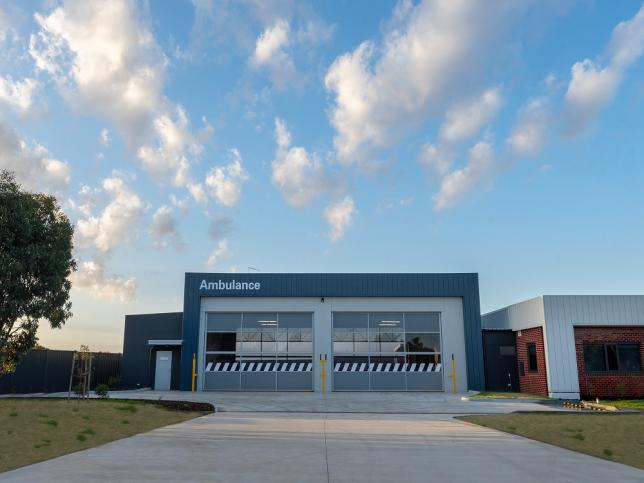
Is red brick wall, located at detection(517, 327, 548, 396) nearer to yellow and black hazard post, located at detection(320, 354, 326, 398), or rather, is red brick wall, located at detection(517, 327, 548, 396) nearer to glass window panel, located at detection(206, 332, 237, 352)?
yellow and black hazard post, located at detection(320, 354, 326, 398)

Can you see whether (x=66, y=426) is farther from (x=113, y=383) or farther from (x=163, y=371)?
(x=113, y=383)

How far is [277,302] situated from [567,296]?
12.6 meters

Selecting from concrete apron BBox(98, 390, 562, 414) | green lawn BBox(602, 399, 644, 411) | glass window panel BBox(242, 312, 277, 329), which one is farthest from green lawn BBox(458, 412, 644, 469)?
glass window panel BBox(242, 312, 277, 329)

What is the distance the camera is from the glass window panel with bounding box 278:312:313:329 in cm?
2670

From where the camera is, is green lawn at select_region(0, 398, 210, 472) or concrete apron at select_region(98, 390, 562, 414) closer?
green lawn at select_region(0, 398, 210, 472)

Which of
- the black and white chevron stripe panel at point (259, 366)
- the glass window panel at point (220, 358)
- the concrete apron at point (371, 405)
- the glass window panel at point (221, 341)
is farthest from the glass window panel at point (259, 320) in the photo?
the concrete apron at point (371, 405)

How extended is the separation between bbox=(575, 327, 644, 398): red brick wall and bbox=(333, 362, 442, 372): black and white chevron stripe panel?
19.8ft

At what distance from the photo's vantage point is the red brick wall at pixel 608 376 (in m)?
22.8

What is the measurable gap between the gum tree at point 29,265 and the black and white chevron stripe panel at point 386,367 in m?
12.5

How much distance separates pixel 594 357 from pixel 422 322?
287 inches

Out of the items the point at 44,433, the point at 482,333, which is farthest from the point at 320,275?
the point at 44,433

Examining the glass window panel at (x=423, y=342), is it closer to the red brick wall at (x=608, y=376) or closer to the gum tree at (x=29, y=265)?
the red brick wall at (x=608, y=376)

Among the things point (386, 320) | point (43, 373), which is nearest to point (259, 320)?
point (386, 320)

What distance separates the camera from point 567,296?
909 inches
